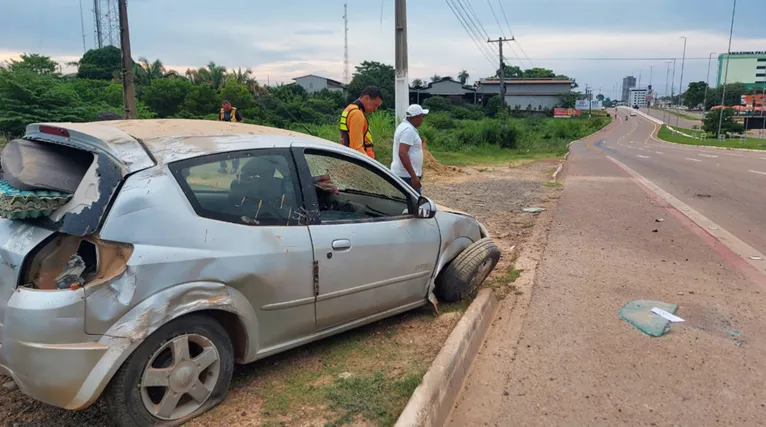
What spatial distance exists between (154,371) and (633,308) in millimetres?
3957

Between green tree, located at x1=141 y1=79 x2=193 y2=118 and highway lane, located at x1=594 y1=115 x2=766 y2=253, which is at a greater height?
green tree, located at x1=141 y1=79 x2=193 y2=118

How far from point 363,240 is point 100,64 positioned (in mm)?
62077

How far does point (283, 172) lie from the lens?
3.57 metres

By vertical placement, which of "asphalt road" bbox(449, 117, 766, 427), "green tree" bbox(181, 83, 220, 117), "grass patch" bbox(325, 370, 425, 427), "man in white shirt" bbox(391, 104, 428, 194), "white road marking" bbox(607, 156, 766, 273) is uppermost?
"green tree" bbox(181, 83, 220, 117)

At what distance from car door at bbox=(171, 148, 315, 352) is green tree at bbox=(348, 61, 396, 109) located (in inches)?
2273

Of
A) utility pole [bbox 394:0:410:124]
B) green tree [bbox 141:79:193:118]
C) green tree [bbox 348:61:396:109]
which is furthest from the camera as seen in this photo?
green tree [bbox 348:61:396:109]

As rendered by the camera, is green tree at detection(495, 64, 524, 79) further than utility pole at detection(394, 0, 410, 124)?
Yes

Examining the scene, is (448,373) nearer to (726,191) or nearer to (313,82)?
(726,191)

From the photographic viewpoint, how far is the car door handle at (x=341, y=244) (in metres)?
3.58

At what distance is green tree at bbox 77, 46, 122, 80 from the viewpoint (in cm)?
5447

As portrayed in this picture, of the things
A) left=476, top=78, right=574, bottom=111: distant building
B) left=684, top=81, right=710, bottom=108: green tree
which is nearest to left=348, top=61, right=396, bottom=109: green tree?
left=476, top=78, right=574, bottom=111: distant building

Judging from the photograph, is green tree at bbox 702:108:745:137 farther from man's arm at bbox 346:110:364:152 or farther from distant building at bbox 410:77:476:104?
man's arm at bbox 346:110:364:152

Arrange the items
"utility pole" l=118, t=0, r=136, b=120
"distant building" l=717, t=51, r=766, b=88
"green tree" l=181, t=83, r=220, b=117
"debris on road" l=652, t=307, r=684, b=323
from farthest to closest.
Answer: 1. "distant building" l=717, t=51, r=766, b=88
2. "green tree" l=181, t=83, r=220, b=117
3. "utility pole" l=118, t=0, r=136, b=120
4. "debris on road" l=652, t=307, r=684, b=323

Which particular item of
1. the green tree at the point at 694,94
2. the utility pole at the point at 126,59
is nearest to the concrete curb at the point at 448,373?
the utility pole at the point at 126,59
